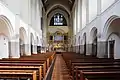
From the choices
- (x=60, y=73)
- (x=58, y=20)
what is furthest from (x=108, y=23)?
(x=58, y=20)

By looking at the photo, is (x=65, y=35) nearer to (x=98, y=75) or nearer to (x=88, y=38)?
(x=88, y=38)

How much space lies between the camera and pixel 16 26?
45.4 feet

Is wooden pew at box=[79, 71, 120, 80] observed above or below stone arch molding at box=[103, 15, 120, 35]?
below

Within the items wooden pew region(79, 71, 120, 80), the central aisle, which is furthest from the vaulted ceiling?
wooden pew region(79, 71, 120, 80)

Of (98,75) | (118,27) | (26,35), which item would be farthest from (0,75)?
(26,35)

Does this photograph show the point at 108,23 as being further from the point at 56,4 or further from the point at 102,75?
the point at 56,4

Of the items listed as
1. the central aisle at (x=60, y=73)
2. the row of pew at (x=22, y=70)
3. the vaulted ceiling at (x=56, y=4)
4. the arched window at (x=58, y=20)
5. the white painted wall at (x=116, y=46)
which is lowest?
the central aisle at (x=60, y=73)

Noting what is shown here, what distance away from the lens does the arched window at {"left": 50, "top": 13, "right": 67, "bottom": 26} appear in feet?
147

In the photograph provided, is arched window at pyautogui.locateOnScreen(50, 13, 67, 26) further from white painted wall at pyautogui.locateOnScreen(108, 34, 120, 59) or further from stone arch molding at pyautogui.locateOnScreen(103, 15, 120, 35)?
stone arch molding at pyautogui.locateOnScreen(103, 15, 120, 35)

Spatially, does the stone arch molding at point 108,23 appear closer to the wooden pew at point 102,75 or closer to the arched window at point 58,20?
the wooden pew at point 102,75

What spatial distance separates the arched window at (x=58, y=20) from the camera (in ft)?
147

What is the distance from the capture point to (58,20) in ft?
147

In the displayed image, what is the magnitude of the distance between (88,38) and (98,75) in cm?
1301

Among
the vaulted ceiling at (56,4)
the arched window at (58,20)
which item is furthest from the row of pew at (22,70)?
the arched window at (58,20)
